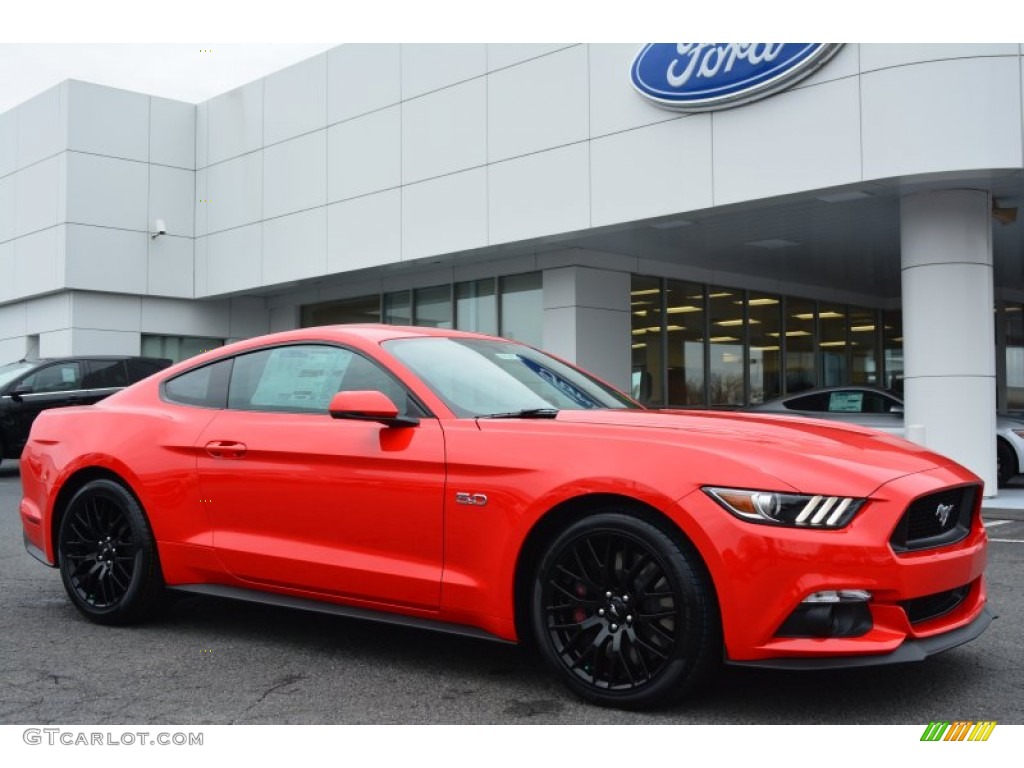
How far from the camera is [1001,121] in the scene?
37.8 feet

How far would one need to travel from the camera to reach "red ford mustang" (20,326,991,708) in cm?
358

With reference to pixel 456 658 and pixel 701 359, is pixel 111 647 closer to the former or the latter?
pixel 456 658

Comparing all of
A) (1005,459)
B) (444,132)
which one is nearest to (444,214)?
(444,132)

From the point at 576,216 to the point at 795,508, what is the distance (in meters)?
12.1

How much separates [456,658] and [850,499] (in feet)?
6.45

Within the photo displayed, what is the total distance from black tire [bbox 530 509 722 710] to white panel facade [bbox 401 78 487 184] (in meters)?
13.4

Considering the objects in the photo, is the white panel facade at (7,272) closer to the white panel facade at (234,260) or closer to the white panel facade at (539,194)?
the white panel facade at (234,260)

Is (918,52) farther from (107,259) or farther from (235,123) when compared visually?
(107,259)

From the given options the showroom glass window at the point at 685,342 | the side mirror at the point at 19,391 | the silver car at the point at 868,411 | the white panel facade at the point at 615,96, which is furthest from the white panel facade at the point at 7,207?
the silver car at the point at 868,411

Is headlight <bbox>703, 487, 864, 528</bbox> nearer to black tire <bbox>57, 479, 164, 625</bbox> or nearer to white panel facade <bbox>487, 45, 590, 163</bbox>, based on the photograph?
black tire <bbox>57, 479, 164, 625</bbox>

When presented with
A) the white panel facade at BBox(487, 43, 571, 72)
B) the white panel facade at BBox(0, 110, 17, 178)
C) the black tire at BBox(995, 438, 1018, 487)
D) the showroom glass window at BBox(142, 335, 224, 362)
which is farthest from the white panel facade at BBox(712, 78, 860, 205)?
the white panel facade at BBox(0, 110, 17, 178)

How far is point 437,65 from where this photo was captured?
17.5 meters

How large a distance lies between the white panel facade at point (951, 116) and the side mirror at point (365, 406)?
9.21 m

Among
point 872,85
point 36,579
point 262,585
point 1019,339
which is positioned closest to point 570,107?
point 872,85
